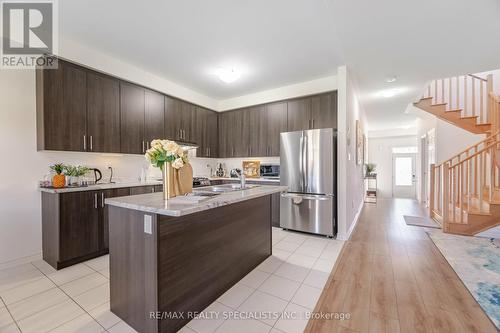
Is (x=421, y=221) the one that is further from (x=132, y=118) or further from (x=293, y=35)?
(x=132, y=118)

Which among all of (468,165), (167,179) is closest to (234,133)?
(167,179)

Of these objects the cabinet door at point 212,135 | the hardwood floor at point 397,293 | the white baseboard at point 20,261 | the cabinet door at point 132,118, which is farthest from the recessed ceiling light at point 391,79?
the white baseboard at point 20,261

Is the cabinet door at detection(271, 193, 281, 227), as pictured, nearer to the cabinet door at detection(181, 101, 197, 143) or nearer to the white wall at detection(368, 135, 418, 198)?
the cabinet door at detection(181, 101, 197, 143)

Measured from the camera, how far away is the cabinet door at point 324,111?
3742 millimetres

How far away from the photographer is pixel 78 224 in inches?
101

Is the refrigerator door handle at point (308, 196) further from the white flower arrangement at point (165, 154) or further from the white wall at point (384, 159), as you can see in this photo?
the white wall at point (384, 159)

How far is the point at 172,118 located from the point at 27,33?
1981 millimetres

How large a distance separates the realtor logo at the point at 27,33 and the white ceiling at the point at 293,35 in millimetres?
138

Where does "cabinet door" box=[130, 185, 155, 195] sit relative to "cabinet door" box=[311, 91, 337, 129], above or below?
below

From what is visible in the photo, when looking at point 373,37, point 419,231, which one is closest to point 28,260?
point 373,37

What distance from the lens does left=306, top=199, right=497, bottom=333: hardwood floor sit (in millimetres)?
1641

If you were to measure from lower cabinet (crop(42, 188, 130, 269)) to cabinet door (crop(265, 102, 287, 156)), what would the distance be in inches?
110

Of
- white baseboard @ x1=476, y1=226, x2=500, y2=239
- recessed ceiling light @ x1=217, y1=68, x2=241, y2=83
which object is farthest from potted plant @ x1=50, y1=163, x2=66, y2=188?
white baseboard @ x1=476, y1=226, x2=500, y2=239

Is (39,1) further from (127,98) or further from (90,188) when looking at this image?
(90,188)
